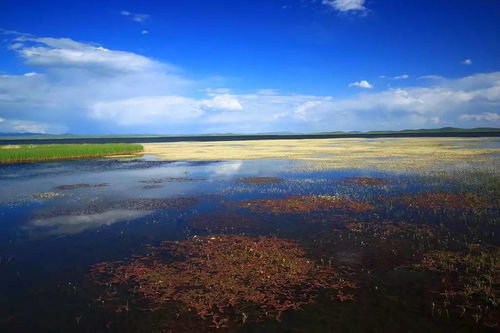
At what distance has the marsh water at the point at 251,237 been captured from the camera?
924cm

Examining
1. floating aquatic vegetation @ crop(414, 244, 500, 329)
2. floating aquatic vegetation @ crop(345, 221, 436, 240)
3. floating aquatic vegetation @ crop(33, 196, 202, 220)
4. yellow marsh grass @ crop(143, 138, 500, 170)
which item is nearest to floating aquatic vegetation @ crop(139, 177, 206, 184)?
floating aquatic vegetation @ crop(33, 196, 202, 220)

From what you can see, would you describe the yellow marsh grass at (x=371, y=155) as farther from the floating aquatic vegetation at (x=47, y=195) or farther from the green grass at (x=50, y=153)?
the floating aquatic vegetation at (x=47, y=195)

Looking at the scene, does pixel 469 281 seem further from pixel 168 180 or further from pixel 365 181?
pixel 168 180

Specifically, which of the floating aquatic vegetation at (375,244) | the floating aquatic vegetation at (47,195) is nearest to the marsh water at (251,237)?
the floating aquatic vegetation at (375,244)

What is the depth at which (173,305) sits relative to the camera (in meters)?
10.0

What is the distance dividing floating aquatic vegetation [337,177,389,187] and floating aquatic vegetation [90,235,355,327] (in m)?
15.9

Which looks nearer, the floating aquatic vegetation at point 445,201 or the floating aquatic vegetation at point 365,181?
the floating aquatic vegetation at point 445,201

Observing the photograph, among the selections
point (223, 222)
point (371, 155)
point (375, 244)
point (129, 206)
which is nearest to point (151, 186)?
point (129, 206)

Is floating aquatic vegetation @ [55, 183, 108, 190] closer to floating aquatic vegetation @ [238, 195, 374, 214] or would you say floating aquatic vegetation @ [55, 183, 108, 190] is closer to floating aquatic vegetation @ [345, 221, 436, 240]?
floating aquatic vegetation @ [238, 195, 374, 214]

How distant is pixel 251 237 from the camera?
16.1m

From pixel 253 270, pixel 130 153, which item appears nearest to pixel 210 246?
pixel 253 270

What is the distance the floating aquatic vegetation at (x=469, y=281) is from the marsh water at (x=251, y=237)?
6cm

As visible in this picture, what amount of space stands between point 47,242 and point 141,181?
18365 millimetres

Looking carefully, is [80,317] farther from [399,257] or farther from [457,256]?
[457,256]
